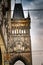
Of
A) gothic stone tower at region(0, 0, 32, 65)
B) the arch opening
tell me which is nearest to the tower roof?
gothic stone tower at region(0, 0, 32, 65)

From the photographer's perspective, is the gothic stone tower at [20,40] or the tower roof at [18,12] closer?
the gothic stone tower at [20,40]

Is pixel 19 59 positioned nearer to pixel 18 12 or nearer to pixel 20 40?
pixel 20 40

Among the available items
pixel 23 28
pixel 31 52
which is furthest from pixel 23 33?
pixel 31 52

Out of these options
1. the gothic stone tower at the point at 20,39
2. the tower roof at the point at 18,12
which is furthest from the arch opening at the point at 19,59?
the tower roof at the point at 18,12

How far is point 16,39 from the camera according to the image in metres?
31.7

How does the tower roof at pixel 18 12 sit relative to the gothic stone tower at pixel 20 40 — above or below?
above

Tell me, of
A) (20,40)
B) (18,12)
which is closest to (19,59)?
(20,40)

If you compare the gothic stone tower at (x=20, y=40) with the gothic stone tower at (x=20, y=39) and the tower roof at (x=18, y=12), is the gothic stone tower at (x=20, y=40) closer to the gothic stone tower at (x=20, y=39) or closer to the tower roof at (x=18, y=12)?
the gothic stone tower at (x=20, y=39)

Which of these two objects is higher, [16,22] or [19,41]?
[16,22]

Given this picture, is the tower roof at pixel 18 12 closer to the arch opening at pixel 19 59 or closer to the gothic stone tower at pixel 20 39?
the gothic stone tower at pixel 20 39

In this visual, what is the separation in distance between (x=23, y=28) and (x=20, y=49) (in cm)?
300

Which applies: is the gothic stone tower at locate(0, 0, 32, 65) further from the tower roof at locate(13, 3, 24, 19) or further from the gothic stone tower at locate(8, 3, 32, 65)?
the tower roof at locate(13, 3, 24, 19)

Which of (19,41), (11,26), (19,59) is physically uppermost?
(11,26)

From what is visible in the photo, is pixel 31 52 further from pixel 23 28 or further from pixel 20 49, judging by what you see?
pixel 23 28
